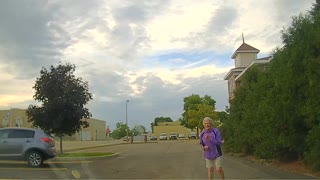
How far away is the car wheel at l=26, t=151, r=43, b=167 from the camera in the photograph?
56.0 feet

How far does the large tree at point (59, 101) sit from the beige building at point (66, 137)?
21.0 m

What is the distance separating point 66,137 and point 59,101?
2390 inches

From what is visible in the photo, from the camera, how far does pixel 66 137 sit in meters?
82.8

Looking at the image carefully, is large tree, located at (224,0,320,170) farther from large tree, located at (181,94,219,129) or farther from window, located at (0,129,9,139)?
large tree, located at (181,94,219,129)

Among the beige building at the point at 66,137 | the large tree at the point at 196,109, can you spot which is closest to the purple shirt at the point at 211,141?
the beige building at the point at 66,137

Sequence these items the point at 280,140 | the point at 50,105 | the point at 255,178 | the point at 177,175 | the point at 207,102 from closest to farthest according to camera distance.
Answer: the point at 255,178 → the point at 177,175 → the point at 280,140 → the point at 50,105 → the point at 207,102

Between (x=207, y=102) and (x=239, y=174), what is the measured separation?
3195 inches

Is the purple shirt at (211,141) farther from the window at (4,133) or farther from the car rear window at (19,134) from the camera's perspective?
the window at (4,133)

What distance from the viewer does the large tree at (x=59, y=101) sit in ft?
78.7

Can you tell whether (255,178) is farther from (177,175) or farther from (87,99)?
(87,99)

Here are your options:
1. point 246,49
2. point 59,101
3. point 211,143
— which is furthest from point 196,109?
point 211,143

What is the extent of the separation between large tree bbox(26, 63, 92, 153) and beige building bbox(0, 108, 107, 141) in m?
21.0

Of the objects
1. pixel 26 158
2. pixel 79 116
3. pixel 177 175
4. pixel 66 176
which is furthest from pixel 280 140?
pixel 79 116

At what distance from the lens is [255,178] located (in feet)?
43.6
